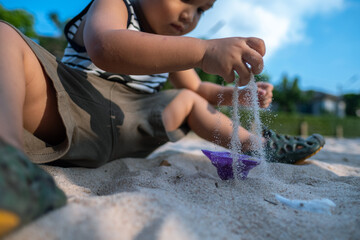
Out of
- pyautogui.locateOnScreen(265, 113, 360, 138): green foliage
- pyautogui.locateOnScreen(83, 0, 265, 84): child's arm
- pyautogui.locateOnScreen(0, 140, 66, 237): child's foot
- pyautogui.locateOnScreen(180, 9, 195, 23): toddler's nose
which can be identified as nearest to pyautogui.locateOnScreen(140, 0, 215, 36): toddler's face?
pyautogui.locateOnScreen(180, 9, 195, 23): toddler's nose

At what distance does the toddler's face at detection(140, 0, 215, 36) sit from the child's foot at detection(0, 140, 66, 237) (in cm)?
109

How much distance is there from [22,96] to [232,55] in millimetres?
793

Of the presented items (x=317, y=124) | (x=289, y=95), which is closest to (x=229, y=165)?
(x=317, y=124)

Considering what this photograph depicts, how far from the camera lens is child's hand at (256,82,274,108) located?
5.20ft

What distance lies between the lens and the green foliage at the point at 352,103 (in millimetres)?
31614

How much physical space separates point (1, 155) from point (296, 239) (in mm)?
789

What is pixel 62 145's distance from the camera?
1183 millimetres

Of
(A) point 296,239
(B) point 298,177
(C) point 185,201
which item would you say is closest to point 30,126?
(C) point 185,201

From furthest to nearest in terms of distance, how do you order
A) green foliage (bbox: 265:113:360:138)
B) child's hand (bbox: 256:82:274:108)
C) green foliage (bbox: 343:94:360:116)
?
green foliage (bbox: 343:94:360:116) → green foliage (bbox: 265:113:360:138) → child's hand (bbox: 256:82:274:108)

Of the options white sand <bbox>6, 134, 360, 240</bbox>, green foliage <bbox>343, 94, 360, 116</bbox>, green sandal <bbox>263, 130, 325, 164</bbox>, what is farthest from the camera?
green foliage <bbox>343, 94, 360, 116</bbox>

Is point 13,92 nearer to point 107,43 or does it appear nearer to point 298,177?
point 107,43

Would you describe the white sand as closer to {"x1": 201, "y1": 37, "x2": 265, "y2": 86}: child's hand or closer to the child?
the child

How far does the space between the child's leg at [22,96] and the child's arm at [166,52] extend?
28cm

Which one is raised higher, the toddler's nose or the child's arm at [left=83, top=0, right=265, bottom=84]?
the toddler's nose
